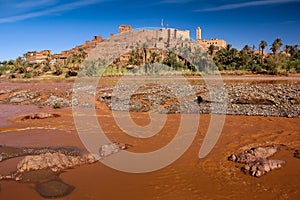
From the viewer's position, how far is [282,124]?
12.3m

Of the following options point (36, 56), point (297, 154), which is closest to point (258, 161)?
Result: point (297, 154)

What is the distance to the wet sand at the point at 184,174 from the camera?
616 centimetres

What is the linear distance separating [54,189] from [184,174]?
3251 millimetres

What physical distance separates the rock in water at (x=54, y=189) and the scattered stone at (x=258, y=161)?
444 cm

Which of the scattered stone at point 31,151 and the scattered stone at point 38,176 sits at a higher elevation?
the scattered stone at point 31,151

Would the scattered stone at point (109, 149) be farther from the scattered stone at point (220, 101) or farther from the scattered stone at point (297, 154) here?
the scattered stone at point (220, 101)

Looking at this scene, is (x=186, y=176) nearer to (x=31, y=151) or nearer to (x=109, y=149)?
(x=109, y=149)

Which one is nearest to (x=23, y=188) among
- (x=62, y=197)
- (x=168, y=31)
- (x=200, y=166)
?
(x=62, y=197)

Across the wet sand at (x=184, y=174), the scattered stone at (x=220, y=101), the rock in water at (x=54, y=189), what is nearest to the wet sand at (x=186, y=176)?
the wet sand at (x=184, y=174)

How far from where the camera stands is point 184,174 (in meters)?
7.29

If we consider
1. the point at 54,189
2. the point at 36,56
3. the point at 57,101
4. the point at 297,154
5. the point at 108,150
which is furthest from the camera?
the point at 36,56

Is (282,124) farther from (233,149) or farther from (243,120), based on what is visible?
(233,149)

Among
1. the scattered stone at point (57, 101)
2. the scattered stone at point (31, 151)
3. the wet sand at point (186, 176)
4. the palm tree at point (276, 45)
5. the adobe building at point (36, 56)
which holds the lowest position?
the wet sand at point (186, 176)

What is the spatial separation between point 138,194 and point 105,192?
757 millimetres
